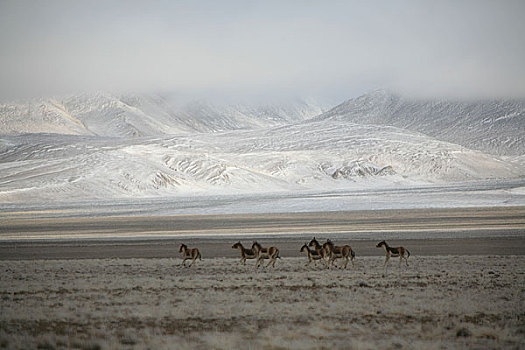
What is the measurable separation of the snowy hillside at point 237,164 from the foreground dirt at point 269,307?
266ft

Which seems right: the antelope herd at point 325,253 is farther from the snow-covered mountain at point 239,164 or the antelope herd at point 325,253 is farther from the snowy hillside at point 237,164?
the snowy hillside at point 237,164

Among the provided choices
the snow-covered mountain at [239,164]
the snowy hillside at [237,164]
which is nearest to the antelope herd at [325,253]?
the snow-covered mountain at [239,164]

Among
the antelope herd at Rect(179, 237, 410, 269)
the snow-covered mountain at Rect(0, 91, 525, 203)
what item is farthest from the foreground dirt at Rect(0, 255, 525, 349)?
the snow-covered mountain at Rect(0, 91, 525, 203)

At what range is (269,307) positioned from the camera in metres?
13.0

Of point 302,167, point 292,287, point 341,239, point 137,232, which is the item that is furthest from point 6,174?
point 292,287

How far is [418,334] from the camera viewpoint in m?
10.4

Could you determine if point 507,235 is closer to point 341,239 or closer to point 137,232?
point 341,239

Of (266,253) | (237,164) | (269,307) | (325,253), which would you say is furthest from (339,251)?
(237,164)

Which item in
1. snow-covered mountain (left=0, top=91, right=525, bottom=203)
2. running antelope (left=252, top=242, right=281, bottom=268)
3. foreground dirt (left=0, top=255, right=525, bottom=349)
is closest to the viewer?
foreground dirt (left=0, top=255, right=525, bottom=349)

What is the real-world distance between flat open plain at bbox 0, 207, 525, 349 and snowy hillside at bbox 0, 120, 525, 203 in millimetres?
77144

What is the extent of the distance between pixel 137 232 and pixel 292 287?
2566 centimetres

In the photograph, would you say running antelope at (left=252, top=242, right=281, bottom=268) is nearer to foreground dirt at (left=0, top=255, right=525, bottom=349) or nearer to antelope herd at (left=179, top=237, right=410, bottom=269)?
antelope herd at (left=179, top=237, right=410, bottom=269)

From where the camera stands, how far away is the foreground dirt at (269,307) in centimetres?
1015

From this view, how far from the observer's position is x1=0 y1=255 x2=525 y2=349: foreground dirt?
1015 cm
